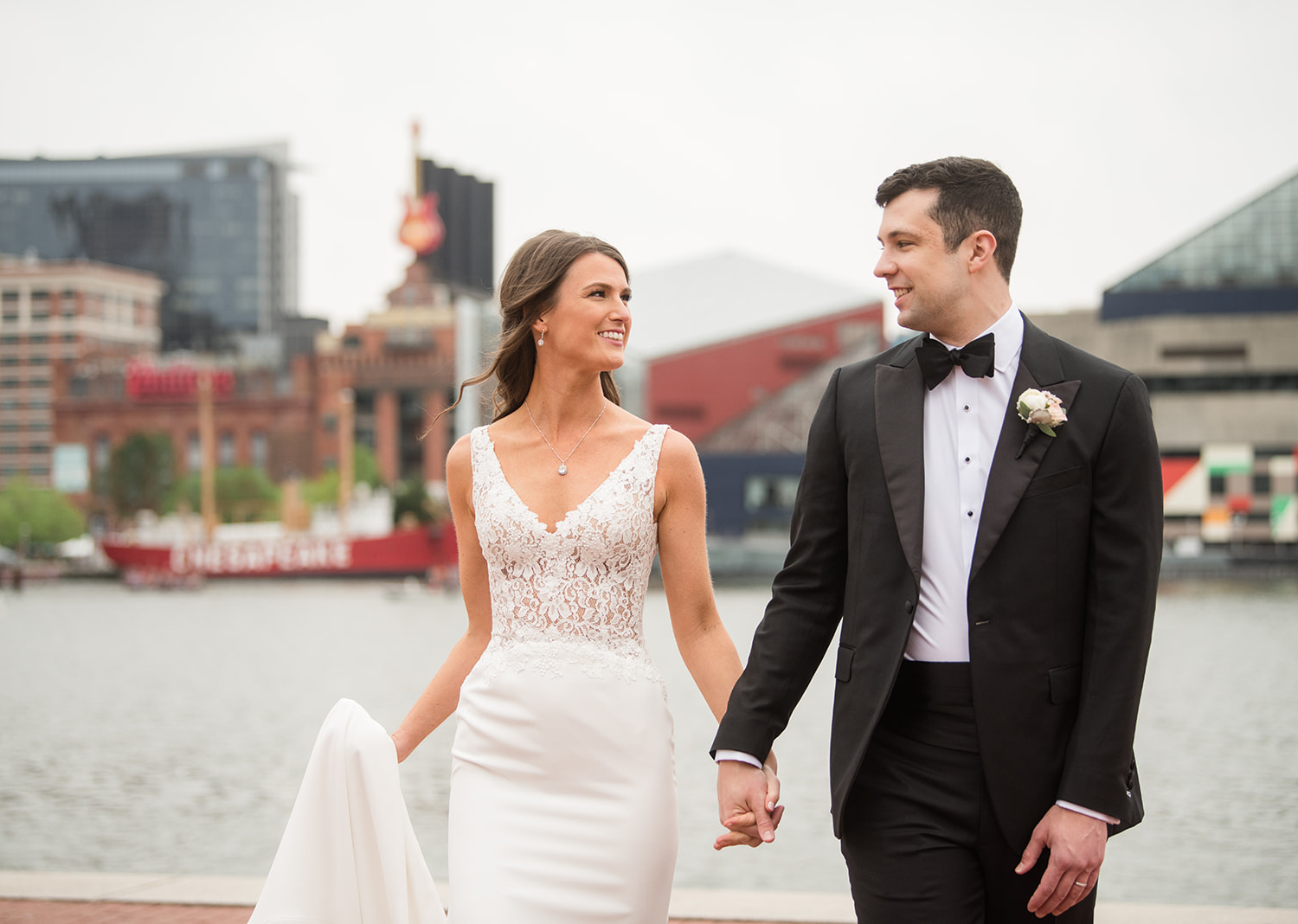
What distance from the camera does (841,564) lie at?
2.62 m

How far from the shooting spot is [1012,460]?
2.34 m

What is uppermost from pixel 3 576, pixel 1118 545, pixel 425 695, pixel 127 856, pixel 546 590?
pixel 1118 545

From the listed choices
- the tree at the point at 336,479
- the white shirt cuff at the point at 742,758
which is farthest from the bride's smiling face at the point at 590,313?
the tree at the point at 336,479

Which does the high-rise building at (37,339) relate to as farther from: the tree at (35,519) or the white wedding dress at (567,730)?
the white wedding dress at (567,730)

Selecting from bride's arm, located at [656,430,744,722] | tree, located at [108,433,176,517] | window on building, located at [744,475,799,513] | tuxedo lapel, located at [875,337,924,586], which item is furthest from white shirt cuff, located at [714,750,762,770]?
tree, located at [108,433,176,517]

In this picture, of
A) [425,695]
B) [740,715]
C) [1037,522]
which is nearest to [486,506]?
[425,695]

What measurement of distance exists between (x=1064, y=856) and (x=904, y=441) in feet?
2.57

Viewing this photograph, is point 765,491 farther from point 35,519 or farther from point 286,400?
point 35,519

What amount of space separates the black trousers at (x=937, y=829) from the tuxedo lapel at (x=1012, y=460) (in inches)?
10.0

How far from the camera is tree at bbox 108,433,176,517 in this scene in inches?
3019

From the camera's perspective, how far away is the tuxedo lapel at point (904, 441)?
2389mm

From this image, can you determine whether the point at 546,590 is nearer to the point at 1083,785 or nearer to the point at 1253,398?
the point at 1083,785

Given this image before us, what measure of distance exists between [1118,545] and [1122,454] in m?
0.16

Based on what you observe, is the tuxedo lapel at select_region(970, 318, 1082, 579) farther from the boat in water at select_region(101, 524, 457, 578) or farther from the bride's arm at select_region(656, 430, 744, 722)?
the boat in water at select_region(101, 524, 457, 578)
